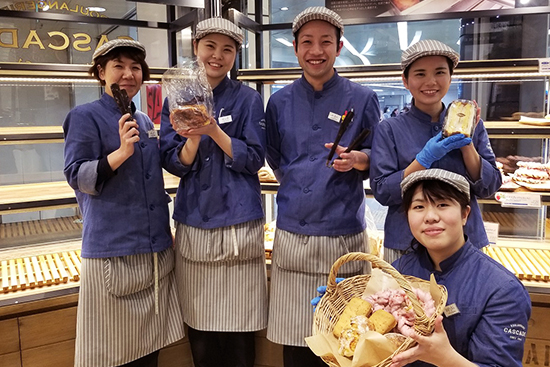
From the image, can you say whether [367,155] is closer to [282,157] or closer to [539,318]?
[282,157]

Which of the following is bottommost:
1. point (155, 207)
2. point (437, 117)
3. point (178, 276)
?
point (178, 276)

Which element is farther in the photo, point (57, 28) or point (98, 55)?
point (57, 28)

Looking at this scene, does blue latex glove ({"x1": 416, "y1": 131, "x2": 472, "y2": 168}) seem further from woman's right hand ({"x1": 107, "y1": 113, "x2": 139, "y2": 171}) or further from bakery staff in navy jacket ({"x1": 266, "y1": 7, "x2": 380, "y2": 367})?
woman's right hand ({"x1": 107, "y1": 113, "x2": 139, "y2": 171})

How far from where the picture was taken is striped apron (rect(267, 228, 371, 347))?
228 cm

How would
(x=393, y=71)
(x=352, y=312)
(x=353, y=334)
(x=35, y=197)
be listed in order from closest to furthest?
(x=353, y=334) → (x=352, y=312) → (x=35, y=197) → (x=393, y=71)

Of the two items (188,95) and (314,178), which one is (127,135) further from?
(314,178)

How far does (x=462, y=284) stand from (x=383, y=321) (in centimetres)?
34

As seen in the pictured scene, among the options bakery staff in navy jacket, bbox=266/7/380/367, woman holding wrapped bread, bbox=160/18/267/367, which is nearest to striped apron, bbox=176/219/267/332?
woman holding wrapped bread, bbox=160/18/267/367

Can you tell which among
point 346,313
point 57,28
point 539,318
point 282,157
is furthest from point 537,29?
point 57,28

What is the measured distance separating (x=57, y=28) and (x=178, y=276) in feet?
6.91

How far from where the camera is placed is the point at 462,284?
1.62 metres

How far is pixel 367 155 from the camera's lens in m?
2.22

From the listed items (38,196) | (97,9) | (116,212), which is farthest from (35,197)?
(97,9)

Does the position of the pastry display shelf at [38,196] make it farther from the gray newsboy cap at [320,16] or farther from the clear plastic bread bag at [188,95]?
the gray newsboy cap at [320,16]
